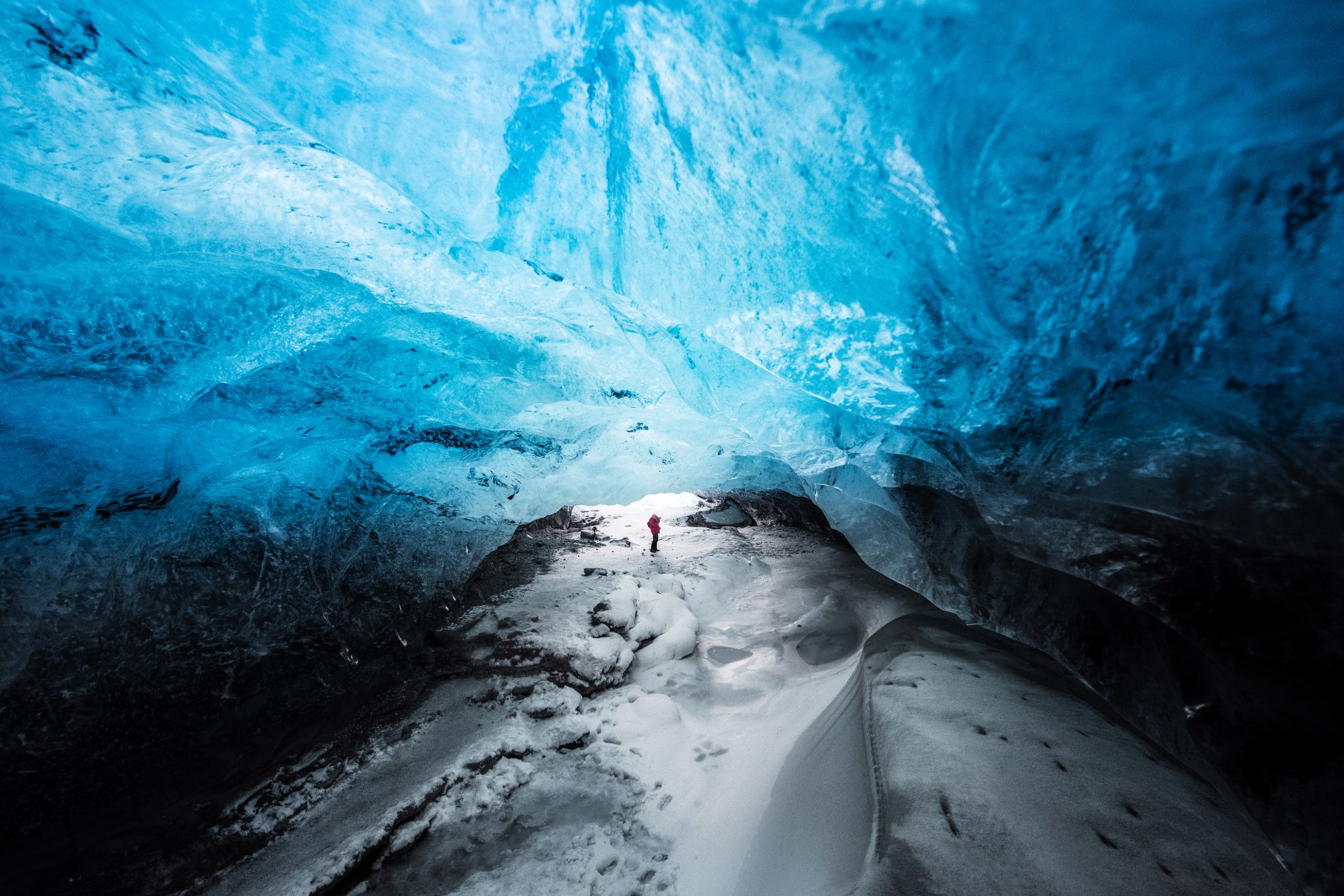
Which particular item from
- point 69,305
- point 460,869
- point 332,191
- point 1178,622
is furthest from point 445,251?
point 1178,622

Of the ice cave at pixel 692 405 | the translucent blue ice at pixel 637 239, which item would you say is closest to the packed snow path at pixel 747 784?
the ice cave at pixel 692 405

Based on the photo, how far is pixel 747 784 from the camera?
3.28 metres

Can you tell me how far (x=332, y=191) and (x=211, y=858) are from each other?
460 centimetres

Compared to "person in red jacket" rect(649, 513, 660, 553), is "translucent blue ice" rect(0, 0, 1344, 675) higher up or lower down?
higher up

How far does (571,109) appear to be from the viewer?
294 centimetres

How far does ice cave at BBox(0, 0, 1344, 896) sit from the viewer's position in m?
1.59

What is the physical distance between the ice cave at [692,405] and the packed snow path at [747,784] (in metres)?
0.03

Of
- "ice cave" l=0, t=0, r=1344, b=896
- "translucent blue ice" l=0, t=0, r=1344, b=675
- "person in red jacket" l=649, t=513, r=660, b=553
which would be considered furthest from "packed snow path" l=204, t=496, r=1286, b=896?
"person in red jacket" l=649, t=513, r=660, b=553

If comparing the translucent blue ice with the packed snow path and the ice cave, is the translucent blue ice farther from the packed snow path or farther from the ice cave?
the packed snow path

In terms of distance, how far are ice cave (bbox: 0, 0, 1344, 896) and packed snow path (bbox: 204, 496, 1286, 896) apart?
0.03 m

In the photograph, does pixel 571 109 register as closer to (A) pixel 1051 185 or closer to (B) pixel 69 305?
(A) pixel 1051 185

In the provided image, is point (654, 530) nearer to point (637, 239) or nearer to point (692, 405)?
point (692, 405)

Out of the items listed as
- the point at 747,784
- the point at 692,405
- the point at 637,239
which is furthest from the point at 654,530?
the point at 637,239

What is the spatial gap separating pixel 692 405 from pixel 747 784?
11.0 ft
